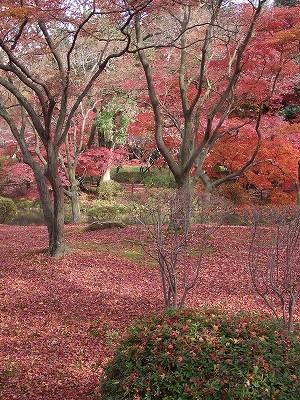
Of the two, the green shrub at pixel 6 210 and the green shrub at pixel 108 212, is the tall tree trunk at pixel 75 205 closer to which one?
the green shrub at pixel 108 212

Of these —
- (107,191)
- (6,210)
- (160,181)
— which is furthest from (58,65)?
(160,181)

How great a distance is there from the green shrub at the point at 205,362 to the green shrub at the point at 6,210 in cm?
1603

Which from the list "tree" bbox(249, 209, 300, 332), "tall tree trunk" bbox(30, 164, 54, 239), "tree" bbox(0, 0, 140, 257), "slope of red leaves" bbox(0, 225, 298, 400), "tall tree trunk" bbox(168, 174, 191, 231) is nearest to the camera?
"slope of red leaves" bbox(0, 225, 298, 400)

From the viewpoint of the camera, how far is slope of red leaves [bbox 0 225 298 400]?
468 cm

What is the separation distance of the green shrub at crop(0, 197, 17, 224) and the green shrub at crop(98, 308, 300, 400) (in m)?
16.0

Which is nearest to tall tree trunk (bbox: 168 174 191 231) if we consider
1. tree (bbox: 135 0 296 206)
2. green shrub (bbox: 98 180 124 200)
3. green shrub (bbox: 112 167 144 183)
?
tree (bbox: 135 0 296 206)

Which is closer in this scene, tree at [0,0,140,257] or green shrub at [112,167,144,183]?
tree at [0,0,140,257]

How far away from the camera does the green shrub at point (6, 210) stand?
60.3ft

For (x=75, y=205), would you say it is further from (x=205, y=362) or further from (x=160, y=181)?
(x=205, y=362)

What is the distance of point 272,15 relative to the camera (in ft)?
39.0

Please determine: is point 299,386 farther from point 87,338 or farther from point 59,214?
point 59,214

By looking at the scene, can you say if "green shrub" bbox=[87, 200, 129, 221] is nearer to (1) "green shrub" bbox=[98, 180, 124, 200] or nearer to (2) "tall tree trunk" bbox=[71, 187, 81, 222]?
(2) "tall tree trunk" bbox=[71, 187, 81, 222]

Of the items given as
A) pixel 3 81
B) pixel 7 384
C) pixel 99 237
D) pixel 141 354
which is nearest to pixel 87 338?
pixel 7 384

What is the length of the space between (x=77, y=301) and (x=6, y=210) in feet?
40.7
